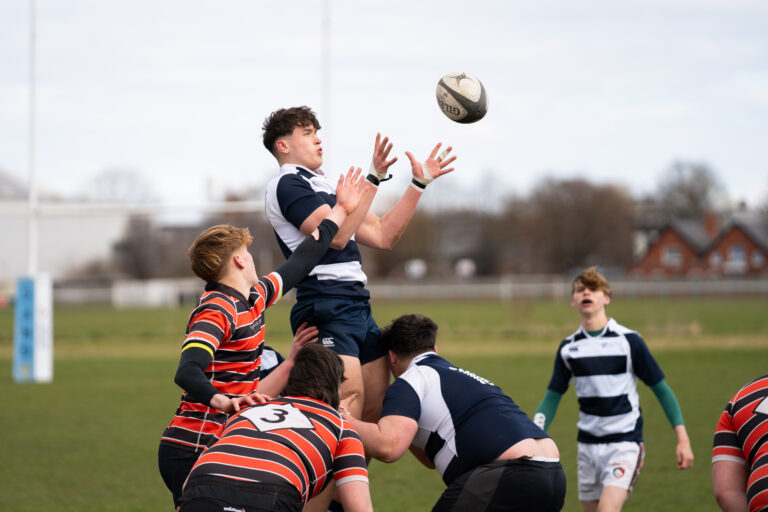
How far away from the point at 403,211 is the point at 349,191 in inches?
19.0

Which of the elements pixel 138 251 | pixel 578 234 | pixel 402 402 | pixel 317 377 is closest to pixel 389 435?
pixel 402 402

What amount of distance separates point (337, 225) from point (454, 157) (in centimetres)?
90

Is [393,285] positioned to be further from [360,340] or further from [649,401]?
[360,340]

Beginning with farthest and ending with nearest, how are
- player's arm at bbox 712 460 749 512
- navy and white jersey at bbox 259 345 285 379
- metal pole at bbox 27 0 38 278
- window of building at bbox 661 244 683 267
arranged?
window of building at bbox 661 244 683 267 < metal pole at bbox 27 0 38 278 < navy and white jersey at bbox 259 345 285 379 < player's arm at bbox 712 460 749 512

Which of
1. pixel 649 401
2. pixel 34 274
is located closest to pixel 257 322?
pixel 649 401

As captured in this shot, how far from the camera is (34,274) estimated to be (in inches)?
691

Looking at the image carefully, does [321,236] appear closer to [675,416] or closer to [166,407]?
[675,416]

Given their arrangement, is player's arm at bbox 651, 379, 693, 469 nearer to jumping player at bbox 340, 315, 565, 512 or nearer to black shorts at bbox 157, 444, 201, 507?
jumping player at bbox 340, 315, 565, 512

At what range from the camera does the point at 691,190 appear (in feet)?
250

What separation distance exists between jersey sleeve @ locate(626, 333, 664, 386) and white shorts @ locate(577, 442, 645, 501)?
46 centimetres

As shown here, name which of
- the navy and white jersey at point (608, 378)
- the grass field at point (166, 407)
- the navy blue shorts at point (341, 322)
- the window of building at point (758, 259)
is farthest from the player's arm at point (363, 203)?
the window of building at point (758, 259)

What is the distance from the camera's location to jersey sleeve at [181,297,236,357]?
3.81 metres

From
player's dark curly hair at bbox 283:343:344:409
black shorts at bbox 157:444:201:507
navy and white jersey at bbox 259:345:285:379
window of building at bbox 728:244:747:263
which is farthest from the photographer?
window of building at bbox 728:244:747:263

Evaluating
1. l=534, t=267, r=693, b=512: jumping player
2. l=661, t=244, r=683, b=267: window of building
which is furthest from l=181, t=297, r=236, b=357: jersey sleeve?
l=661, t=244, r=683, b=267: window of building
